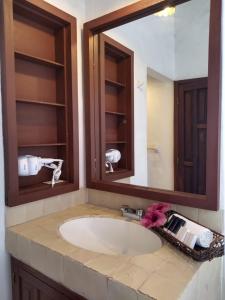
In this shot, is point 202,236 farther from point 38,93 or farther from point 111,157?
point 38,93

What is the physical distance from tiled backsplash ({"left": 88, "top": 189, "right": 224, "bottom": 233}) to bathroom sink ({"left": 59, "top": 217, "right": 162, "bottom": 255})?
0.46ft

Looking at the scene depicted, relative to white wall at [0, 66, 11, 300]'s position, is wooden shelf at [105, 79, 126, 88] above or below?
above

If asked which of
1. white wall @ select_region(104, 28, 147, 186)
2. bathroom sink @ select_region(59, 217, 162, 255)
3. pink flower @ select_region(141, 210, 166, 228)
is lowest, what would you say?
bathroom sink @ select_region(59, 217, 162, 255)

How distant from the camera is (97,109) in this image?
150cm

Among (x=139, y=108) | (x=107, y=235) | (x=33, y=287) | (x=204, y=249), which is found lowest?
(x=33, y=287)

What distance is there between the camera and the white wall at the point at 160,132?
121cm

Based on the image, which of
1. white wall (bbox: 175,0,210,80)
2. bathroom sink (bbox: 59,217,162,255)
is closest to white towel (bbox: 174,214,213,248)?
bathroom sink (bbox: 59,217,162,255)

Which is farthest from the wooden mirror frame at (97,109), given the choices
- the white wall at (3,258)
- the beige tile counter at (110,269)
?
the white wall at (3,258)

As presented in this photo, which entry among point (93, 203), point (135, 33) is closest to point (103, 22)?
point (135, 33)

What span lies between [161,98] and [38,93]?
2.37 ft

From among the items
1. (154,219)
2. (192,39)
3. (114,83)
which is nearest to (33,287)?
(154,219)

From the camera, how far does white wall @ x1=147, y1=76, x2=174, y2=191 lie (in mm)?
1211

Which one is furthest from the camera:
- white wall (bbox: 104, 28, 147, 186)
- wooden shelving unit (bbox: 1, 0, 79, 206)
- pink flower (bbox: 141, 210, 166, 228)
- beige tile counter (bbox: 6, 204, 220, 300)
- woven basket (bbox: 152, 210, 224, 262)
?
white wall (bbox: 104, 28, 147, 186)

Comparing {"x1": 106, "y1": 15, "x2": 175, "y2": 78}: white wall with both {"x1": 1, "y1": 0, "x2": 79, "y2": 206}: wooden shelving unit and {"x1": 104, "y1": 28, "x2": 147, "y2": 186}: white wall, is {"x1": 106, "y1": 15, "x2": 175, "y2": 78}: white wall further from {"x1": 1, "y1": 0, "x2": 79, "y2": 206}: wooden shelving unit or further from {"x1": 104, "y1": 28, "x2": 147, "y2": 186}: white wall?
{"x1": 1, "y1": 0, "x2": 79, "y2": 206}: wooden shelving unit
